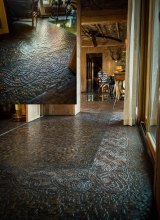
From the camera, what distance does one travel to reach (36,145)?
118 inches

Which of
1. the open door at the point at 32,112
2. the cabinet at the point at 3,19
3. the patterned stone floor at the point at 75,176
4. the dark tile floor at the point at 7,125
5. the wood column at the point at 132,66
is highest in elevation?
the cabinet at the point at 3,19

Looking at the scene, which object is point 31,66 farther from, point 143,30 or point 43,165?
point 43,165

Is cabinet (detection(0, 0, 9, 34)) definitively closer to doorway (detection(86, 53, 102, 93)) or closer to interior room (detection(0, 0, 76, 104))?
interior room (detection(0, 0, 76, 104))

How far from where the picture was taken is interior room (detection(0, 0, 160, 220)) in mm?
1535

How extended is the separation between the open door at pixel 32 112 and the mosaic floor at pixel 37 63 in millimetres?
149

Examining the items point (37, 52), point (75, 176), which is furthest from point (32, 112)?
point (75, 176)

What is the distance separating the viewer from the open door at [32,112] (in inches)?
185

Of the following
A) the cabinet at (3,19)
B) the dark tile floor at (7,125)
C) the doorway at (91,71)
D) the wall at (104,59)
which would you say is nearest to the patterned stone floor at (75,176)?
the dark tile floor at (7,125)

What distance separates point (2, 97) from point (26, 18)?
1.73m

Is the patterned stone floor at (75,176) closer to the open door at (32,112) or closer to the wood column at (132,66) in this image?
the wood column at (132,66)

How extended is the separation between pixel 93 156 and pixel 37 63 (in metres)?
2.92

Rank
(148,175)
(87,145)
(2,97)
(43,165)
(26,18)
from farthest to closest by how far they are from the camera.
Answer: (2,97), (26,18), (87,145), (43,165), (148,175)

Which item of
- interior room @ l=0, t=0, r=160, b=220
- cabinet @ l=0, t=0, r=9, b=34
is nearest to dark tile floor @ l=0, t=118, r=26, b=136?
interior room @ l=0, t=0, r=160, b=220

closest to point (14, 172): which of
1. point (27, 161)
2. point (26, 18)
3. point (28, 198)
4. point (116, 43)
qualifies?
point (27, 161)
